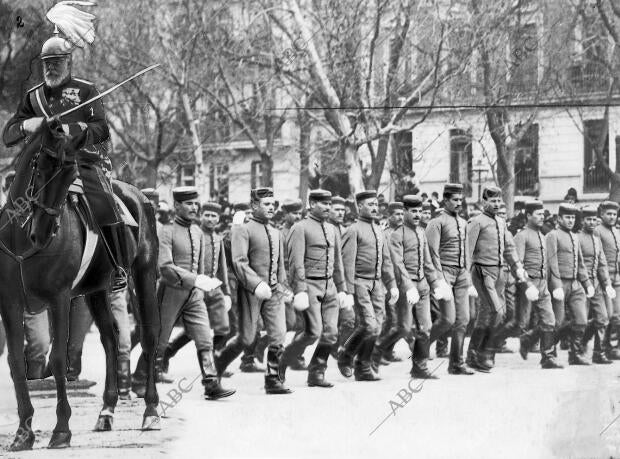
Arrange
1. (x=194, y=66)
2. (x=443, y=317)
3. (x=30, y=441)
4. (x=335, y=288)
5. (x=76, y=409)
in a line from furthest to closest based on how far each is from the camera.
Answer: (x=194, y=66) < (x=443, y=317) < (x=335, y=288) < (x=76, y=409) < (x=30, y=441)

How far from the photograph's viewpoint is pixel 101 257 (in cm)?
1037

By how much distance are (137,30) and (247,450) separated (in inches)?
669

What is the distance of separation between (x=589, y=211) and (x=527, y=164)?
17.1 feet

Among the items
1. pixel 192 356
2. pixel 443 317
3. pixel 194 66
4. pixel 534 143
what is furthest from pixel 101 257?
pixel 194 66

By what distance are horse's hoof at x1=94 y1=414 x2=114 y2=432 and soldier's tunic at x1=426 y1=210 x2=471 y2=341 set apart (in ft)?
18.9

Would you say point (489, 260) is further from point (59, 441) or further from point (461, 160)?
point (59, 441)

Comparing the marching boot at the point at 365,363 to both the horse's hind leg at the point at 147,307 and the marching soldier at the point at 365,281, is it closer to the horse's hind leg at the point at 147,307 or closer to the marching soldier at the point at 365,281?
the marching soldier at the point at 365,281

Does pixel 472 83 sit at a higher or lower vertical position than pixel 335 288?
higher

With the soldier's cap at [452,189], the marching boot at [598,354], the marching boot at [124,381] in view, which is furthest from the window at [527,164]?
the marching boot at [124,381]

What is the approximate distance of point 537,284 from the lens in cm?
1686

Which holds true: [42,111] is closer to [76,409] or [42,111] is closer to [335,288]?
[76,409]

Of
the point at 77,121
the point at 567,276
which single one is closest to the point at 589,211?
the point at 567,276

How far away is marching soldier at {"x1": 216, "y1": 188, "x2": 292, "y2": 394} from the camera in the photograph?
44.1ft

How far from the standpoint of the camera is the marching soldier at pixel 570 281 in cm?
1697
